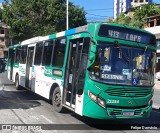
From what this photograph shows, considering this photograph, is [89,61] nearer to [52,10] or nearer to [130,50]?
[130,50]

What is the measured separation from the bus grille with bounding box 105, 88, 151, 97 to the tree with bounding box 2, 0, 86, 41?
90.1 feet

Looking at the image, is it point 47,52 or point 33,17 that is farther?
point 33,17

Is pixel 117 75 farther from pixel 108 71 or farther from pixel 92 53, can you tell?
pixel 92 53

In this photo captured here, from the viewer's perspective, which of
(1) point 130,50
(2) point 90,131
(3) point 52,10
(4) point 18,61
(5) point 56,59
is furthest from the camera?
(3) point 52,10

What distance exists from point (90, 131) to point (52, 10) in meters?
29.7

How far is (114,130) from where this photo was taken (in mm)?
8453

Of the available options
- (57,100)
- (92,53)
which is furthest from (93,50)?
(57,100)

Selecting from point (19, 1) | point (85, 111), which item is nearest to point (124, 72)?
point (85, 111)

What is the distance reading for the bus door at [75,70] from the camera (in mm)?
8789

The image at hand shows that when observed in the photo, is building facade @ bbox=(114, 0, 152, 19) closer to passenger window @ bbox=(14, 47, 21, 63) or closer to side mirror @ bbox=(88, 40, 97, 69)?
passenger window @ bbox=(14, 47, 21, 63)

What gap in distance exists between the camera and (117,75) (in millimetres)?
8367

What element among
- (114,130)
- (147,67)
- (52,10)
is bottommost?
(114,130)

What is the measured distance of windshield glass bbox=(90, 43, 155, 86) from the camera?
826 cm

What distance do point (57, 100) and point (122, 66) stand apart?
10.3 feet
